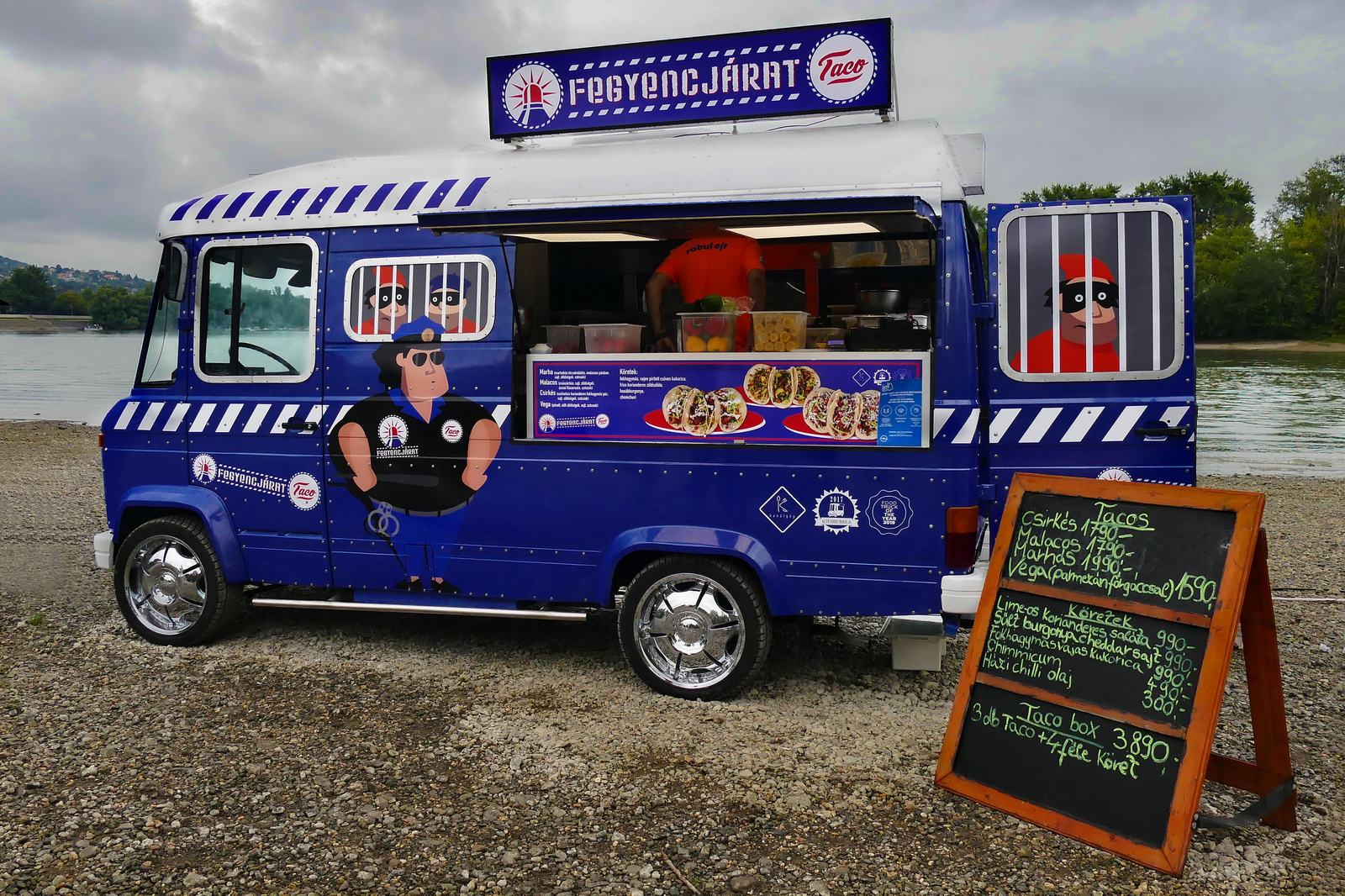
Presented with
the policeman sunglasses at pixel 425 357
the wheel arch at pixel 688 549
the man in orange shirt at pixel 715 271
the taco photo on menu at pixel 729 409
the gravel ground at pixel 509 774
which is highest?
the man in orange shirt at pixel 715 271

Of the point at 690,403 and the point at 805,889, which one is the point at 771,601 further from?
the point at 805,889

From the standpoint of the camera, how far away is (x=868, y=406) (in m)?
4.30

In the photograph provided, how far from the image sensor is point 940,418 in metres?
4.21

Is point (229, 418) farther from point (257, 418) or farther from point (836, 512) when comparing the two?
point (836, 512)

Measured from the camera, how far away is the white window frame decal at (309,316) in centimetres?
509

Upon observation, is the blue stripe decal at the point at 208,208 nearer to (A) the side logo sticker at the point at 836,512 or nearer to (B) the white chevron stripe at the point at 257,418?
(B) the white chevron stripe at the point at 257,418

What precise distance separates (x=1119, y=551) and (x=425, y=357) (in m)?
3.30

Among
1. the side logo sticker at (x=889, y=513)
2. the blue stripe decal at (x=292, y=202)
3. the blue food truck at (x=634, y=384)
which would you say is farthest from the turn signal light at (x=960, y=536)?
the blue stripe decal at (x=292, y=202)

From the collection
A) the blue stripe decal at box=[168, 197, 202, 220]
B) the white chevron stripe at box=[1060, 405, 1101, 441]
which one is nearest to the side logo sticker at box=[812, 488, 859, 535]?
the white chevron stripe at box=[1060, 405, 1101, 441]

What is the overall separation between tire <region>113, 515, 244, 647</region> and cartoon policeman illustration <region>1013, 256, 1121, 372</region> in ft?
14.5

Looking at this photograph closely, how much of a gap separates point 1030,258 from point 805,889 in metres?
2.89

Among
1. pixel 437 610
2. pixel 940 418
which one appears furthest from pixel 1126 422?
pixel 437 610

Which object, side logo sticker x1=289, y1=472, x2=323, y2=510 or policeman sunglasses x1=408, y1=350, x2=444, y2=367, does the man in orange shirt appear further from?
side logo sticker x1=289, y1=472, x2=323, y2=510

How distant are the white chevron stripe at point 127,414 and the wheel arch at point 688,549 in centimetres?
293
